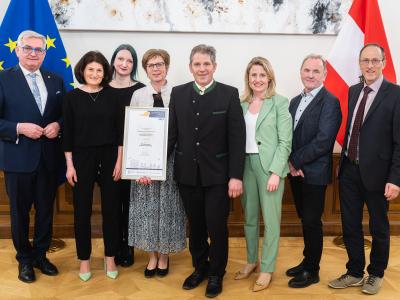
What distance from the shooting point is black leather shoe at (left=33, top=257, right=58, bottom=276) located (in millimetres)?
2834

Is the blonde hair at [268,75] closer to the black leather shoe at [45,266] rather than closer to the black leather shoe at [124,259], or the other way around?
the black leather shoe at [124,259]

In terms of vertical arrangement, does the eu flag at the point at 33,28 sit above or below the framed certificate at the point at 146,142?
above

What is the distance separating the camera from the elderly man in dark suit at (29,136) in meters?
2.60

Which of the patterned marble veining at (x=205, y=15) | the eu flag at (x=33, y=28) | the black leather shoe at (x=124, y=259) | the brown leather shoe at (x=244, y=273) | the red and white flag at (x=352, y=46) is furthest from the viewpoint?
the patterned marble veining at (x=205, y=15)

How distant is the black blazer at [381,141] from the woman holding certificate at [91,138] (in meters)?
1.47

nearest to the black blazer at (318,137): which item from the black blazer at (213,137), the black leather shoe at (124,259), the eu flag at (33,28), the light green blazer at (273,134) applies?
the light green blazer at (273,134)

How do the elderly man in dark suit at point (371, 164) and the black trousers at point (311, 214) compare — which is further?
the black trousers at point (311, 214)

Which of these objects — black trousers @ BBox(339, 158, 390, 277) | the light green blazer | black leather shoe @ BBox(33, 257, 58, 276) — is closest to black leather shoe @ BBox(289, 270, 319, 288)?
black trousers @ BBox(339, 158, 390, 277)

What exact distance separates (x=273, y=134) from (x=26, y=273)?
1.84m

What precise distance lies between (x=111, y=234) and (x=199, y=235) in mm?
586

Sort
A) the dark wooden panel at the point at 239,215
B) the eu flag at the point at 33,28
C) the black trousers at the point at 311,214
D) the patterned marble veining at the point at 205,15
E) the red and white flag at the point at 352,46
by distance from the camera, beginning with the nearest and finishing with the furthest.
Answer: the black trousers at the point at 311,214, the eu flag at the point at 33,28, the red and white flag at the point at 352,46, the patterned marble veining at the point at 205,15, the dark wooden panel at the point at 239,215

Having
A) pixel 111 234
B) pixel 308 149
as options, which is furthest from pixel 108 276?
pixel 308 149

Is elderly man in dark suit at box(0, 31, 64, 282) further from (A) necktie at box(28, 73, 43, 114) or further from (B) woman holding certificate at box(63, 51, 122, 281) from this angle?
(B) woman holding certificate at box(63, 51, 122, 281)

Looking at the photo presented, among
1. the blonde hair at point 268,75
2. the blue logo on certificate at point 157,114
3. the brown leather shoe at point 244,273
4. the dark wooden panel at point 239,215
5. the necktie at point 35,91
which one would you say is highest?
the blonde hair at point 268,75
